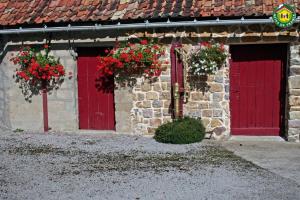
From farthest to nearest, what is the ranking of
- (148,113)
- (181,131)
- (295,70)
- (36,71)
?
(36,71) → (148,113) → (295,70) → (181,131)

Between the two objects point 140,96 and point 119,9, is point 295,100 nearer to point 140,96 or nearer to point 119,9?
point 140,96

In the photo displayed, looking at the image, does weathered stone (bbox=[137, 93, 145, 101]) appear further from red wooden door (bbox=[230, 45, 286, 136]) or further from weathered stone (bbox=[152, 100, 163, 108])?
red wooden door (bbox=[230, 45, 286, 136])

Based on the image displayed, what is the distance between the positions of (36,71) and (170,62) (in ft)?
10.9

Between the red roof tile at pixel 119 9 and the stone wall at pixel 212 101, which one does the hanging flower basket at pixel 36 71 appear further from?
the stone wall at pixel 212 101

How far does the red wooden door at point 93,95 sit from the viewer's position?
33.7 feet

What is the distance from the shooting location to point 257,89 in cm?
970

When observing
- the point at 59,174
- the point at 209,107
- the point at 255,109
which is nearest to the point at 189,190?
the point at 59,174

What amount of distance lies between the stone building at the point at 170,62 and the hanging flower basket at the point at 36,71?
201 mm

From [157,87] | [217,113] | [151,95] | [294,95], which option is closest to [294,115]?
[294,95]

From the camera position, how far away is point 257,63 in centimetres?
962

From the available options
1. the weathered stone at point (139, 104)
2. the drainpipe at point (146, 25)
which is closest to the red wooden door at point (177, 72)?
the drainpipe at point (146, 25)

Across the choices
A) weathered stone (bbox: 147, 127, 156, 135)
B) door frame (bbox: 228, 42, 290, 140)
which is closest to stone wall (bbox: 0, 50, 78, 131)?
weathered stone (bbox: 147, 127, 156, 135)

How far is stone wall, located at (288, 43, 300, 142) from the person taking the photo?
29.7 ft

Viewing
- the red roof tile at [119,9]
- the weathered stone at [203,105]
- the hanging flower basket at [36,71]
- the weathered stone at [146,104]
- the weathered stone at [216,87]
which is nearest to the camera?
the red roof tile at [119,9]
